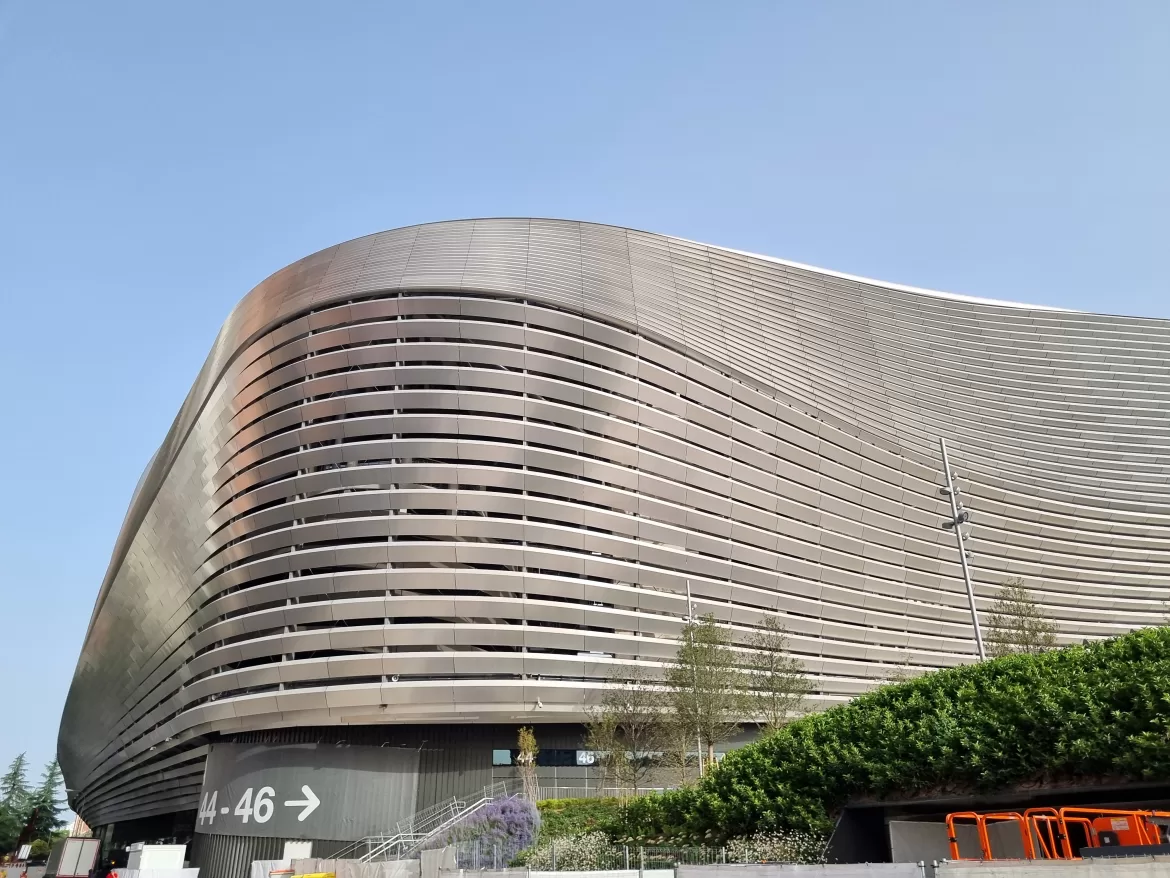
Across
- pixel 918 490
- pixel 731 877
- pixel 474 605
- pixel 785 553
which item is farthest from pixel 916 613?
pixel 731 877

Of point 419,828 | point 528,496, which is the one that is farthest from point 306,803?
point 528,496

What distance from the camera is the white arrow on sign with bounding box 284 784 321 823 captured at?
125 feet

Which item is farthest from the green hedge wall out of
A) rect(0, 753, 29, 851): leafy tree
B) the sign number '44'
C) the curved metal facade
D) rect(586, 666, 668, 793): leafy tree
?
rect(0, 753, 29, 851): leafy tree

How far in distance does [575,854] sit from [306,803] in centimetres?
1950

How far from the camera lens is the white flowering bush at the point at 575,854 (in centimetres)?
2348

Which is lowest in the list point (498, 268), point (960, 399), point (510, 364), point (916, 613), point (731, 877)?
point (731, 877)

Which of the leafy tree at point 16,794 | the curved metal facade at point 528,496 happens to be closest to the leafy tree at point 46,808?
the leafy tree at point 16,794

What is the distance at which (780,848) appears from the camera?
799 inches

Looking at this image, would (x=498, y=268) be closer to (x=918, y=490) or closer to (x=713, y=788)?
(x=713, y=788)

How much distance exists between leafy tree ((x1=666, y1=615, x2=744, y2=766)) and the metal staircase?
30.1 feet

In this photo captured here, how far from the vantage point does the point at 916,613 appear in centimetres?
6066

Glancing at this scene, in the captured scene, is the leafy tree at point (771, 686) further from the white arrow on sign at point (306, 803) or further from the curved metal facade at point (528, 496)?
the white arrow on sign at point (306, 803)

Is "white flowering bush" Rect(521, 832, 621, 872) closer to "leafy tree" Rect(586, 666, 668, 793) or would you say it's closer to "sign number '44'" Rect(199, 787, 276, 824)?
"leafy tree" Rect(586, 666, 668, 793)

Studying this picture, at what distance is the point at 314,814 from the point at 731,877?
1126 inches
